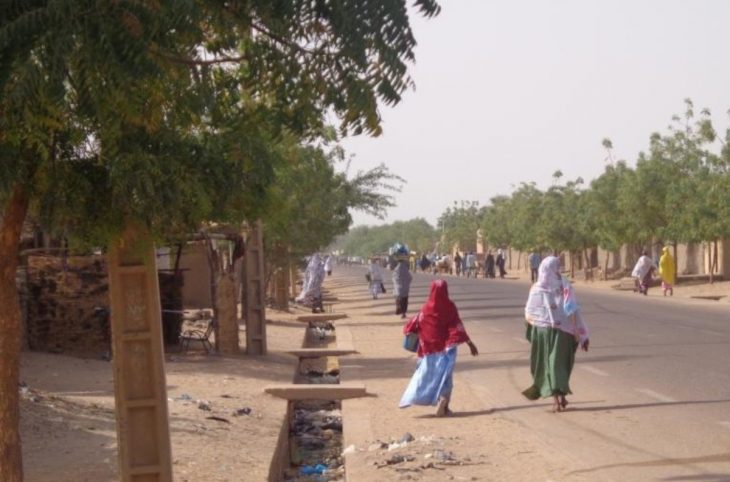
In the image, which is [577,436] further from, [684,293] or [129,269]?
[684,293]

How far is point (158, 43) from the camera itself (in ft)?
18.3

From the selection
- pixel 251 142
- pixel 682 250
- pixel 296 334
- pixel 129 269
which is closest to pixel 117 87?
pixel 251 142

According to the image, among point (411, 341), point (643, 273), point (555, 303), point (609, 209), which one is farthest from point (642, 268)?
point (411, 341)

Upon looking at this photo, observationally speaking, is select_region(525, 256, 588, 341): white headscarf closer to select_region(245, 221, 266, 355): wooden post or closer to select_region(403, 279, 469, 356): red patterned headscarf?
select_region(403, 279, 469, 356): red patterned headscarf

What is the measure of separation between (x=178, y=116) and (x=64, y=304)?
1437cm

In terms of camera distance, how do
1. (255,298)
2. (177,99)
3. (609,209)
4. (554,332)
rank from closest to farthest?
(177,99), (554,332), (255,298), (609,209)

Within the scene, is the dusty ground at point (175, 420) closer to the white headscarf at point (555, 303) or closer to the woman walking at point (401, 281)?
the white headscarf at point (555, 303)

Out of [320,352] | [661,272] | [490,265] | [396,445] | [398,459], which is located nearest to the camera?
[398,459]

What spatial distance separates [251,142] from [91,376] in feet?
36.6

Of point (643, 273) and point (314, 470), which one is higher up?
point (643, 273)

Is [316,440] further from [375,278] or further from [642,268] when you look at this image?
[375,278]

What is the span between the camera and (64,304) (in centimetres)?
2028

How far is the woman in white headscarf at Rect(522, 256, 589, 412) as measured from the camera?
1320cm

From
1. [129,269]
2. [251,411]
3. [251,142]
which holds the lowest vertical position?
[251,411]
